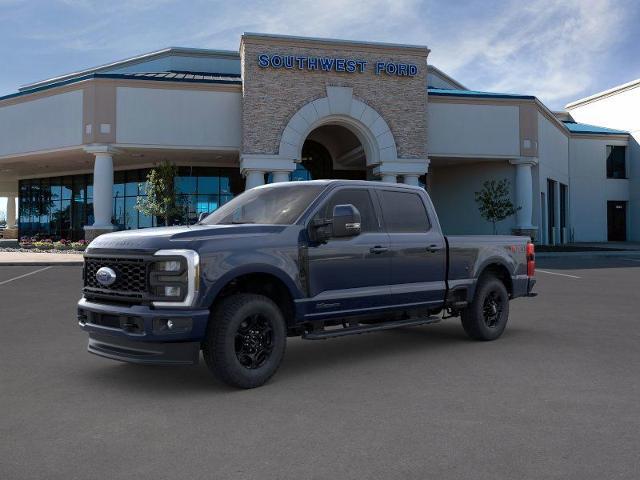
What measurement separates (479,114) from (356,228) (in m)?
28.5

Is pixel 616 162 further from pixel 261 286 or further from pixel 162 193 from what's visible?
pixel 261 286

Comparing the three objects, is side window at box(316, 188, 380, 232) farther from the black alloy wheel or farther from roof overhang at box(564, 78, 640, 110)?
roof overhang at box(564, 78, 640, 110)

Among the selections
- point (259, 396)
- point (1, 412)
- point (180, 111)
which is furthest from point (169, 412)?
point (180, 111)

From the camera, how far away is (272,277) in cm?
619

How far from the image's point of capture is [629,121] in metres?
47.0

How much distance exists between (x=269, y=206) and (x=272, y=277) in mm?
1154

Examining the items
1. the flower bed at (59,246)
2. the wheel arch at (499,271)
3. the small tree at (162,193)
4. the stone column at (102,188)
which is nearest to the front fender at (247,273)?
the wheel arch at (499,271)

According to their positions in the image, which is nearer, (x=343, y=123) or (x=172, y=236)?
(x=172, y=236)

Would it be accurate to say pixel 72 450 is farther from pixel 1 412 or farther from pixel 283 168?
pixel 283 168

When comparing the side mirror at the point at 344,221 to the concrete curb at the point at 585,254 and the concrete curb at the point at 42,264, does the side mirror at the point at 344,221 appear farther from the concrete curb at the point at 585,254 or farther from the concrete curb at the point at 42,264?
the concrete curb at the point at 585,254

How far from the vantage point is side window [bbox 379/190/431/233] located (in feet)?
24.6

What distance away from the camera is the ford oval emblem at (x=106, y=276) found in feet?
19.3

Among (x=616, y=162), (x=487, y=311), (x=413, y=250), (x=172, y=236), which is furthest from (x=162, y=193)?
(x=616, y=162)

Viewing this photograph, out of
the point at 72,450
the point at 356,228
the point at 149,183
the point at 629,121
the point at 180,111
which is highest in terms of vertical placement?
the point at 629,121
